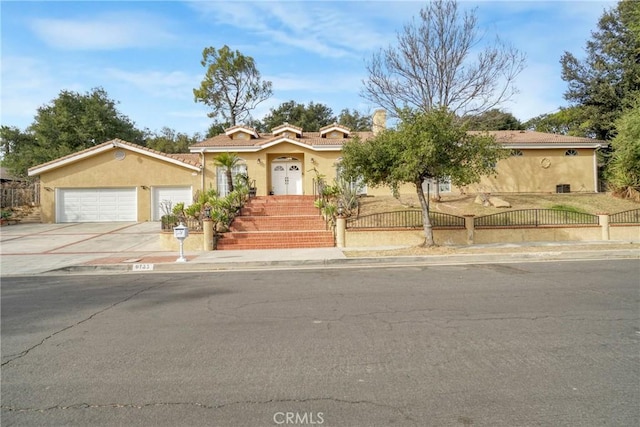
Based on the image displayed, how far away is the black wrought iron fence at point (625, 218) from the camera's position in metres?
16.0

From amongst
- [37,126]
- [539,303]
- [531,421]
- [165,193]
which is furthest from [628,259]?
[37,126]

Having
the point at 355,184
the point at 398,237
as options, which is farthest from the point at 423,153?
the point at 355,184

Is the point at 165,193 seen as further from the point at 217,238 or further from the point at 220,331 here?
the point at 220,331

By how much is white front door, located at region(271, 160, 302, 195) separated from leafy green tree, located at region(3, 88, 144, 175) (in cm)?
2031

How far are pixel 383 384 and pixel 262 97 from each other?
4236cm

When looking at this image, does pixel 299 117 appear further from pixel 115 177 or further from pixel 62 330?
pixel 62 330

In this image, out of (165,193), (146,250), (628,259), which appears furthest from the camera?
(165,193)

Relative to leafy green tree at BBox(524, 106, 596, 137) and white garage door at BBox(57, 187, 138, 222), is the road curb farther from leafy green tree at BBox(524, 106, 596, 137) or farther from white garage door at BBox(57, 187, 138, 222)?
leafy green tree at BBox(524, 106, 596, 137)

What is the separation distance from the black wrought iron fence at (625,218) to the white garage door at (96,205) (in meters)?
24.7

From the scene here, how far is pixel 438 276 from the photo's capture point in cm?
916

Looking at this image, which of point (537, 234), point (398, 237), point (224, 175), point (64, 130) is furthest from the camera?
Result: point (64, 130)

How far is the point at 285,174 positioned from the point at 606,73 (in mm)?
26288

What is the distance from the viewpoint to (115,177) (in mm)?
24281

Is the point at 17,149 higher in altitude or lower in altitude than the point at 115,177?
higher
